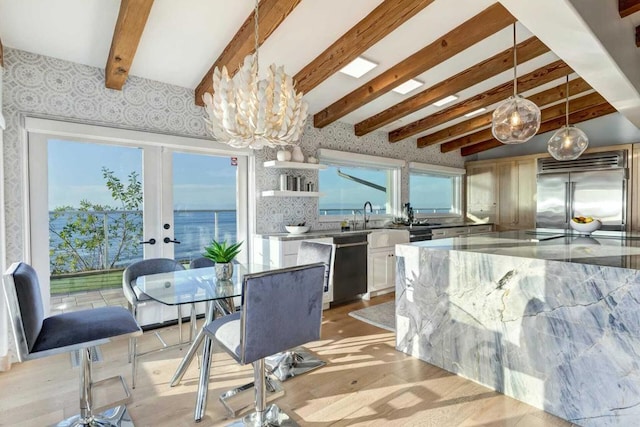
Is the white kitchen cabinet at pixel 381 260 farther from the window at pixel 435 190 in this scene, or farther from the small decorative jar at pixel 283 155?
the window at pixel 435 190

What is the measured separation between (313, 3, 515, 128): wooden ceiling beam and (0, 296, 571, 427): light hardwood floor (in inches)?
106

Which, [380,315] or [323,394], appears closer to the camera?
[323,394]

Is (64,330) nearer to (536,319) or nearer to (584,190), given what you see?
(536,319)

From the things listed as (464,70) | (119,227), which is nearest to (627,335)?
(464,70)

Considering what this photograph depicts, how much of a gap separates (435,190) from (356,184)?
2.27 m

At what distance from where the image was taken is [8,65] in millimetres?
2711

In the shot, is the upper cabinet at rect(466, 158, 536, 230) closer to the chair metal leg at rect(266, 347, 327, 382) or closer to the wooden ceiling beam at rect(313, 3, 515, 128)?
the wooden ceiling beam at rect(313, 3, 515, 128)

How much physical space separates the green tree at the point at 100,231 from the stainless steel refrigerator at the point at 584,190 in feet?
20.9

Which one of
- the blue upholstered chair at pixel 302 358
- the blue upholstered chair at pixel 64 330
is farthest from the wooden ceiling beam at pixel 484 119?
the blue upholstered chair at pixel 64 330

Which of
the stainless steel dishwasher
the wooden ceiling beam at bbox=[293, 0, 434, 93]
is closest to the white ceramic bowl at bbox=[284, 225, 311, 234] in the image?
the stainless steel dishwasher

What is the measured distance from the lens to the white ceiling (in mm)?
2074

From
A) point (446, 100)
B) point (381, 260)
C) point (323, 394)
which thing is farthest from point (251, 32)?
point (381, 260)

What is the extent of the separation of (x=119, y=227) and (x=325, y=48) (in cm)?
263

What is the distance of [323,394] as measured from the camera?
2.30m
